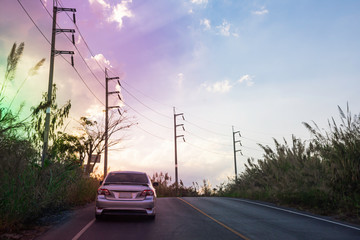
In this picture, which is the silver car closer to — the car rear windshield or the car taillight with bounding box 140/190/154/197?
the car taillight with bounding box 140/190/154/197

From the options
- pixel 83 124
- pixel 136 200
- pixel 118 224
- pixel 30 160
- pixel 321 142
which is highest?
pixel 83 124

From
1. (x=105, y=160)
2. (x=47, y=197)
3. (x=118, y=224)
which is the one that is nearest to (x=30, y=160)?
(x=47, y=197)

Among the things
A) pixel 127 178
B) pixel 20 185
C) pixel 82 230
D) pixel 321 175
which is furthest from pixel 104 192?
pixel 321 175

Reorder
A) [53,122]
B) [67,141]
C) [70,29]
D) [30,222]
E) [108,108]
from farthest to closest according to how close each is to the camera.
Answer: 1. [108,108]
2. [67,141]
3. [70,29]
4. [53,122]
5. [30,222]

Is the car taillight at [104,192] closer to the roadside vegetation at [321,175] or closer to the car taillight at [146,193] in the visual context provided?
the car taillight at [146,193]

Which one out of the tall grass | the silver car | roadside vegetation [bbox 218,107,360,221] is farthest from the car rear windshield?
roadside vegetation [bbox 218,107,360,221]

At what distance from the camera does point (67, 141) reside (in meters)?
28.6

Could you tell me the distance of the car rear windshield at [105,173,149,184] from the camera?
11.9m

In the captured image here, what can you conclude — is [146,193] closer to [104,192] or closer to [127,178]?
[104,192]

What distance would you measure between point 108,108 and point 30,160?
2194cm

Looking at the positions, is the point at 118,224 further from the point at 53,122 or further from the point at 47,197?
the point at 53,122

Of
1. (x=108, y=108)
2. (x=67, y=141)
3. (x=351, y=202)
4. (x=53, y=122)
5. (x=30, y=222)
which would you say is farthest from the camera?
(x=108, y=108)

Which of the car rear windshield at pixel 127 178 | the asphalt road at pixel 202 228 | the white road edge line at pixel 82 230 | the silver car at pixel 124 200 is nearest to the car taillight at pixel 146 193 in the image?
the silver car at pixel 124 200

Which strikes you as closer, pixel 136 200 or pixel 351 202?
pixel 136 200
